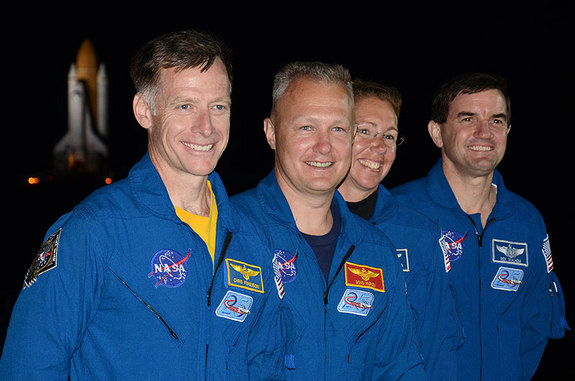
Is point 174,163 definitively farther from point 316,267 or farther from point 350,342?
point 350,342

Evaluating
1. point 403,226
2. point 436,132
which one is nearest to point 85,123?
point 436,132

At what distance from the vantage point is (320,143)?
11.1ft

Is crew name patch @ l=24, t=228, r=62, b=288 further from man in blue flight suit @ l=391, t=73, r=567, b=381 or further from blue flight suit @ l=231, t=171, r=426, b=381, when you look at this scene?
man in blue flight suit @ l=391, t=73, r=567, b=381

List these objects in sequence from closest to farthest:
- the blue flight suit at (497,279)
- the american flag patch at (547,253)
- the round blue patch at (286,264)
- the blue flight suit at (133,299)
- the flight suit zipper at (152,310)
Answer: the blue flight suit at (133,299), the flight suit zipper at (152,310), the round blue patch at (286,264), the blue flight suit at (497,279), the american flag patch at (547,253)

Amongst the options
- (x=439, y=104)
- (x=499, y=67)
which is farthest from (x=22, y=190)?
(x=439, y=104)

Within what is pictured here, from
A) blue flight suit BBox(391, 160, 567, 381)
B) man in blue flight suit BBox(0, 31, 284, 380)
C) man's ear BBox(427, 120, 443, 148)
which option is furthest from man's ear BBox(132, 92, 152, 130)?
man's ear BBox(427, 120, 443, 148)

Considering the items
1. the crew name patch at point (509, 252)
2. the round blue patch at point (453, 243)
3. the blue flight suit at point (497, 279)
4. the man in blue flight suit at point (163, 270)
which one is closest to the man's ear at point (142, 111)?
the man in blue flight suit at point (163, 270)

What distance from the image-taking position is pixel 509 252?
A: 4.46m

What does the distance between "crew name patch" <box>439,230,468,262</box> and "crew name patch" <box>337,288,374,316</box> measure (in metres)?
1.13

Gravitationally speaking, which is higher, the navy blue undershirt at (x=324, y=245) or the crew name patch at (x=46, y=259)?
the crew name patch at (x=46, y=259)

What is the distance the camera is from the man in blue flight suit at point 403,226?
4.02 meters

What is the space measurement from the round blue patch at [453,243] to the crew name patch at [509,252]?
284mm

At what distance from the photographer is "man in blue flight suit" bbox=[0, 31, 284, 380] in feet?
7.59

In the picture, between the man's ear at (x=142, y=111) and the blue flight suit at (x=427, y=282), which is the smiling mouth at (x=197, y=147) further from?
the blue flight suit at (x=427, y=282)
